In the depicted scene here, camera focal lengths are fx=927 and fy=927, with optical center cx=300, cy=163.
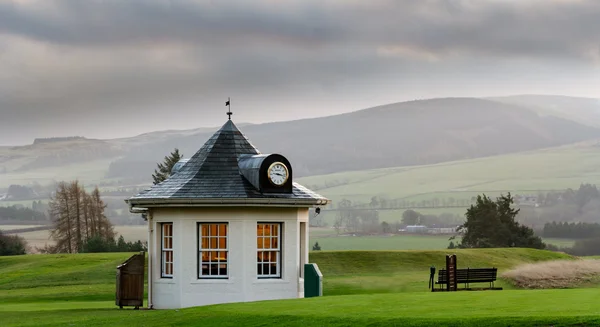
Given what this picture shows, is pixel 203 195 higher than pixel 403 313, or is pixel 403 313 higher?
pixel 203 195

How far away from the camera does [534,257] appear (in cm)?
6606

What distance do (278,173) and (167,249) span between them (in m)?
4.62

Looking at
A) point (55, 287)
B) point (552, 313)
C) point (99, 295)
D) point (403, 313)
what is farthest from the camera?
point (55, 287)

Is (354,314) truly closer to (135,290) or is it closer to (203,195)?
(203,195)

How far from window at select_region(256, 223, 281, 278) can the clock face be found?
149 cm

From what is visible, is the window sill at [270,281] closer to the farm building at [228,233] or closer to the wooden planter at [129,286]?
the farm building at [228,233]

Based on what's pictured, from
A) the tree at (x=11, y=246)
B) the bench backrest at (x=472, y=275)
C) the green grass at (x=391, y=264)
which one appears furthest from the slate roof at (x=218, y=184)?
the tree at (x=11, y=246)

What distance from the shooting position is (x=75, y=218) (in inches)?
3597

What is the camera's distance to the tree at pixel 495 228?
276ft

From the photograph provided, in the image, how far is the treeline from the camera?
9020 centimetres

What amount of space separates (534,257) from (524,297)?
141 ft

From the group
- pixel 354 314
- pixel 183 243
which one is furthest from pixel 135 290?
pixel 354 314

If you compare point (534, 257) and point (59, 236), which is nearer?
point (534, 257)

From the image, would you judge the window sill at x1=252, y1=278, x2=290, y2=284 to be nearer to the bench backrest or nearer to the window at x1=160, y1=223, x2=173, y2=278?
the window at x1=160, y1=223, x2=173, y2=278
